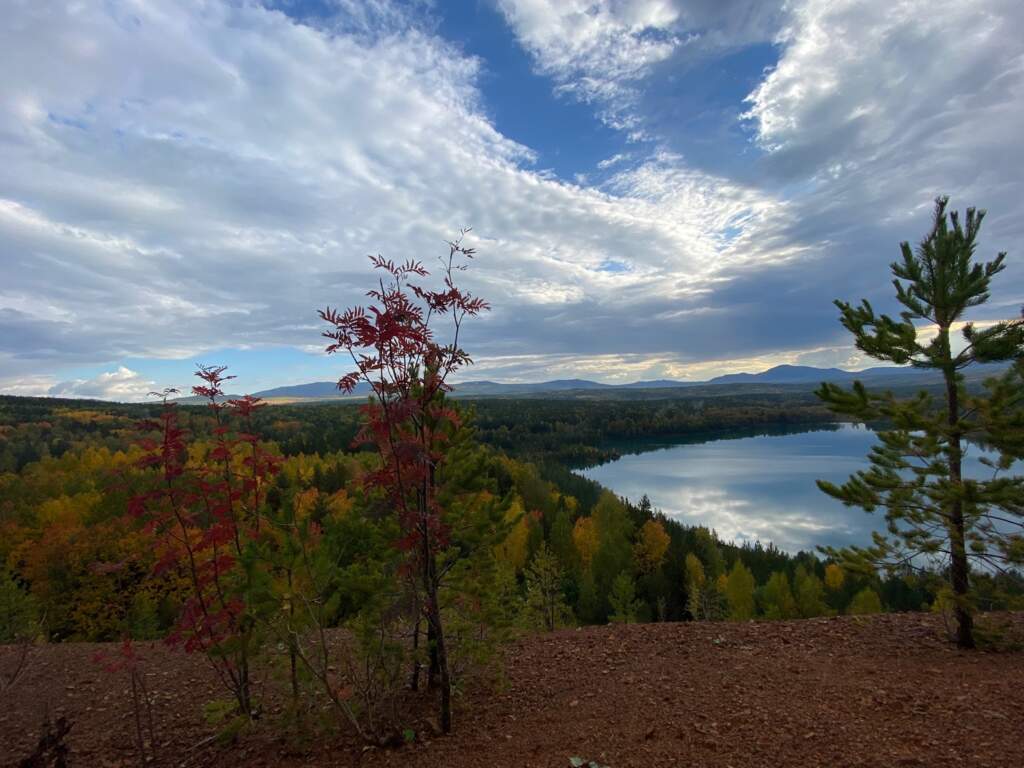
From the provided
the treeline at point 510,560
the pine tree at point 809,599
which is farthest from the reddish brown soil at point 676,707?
the pine tree at point 809,599

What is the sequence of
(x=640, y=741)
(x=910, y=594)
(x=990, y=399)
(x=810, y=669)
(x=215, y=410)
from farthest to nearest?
(x=910, y=594) < (x=990, y=399) < (x=810, y=669) < (x=215, y=410) < (x=640, y=741)

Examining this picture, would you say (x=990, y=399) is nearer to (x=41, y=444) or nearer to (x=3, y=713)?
(x=3, y=713)

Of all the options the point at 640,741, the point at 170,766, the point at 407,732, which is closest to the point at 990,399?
the point at 640,741

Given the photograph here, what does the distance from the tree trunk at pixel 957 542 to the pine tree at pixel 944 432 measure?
11 millimetres

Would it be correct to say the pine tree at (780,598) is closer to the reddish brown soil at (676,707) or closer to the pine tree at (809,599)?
the pine tree at (809,599)

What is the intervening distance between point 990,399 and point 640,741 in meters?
5.45

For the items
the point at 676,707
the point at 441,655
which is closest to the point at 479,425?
the point at 676,707

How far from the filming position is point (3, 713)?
578 cm

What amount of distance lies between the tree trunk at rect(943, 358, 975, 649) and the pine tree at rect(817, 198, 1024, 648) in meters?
0.01

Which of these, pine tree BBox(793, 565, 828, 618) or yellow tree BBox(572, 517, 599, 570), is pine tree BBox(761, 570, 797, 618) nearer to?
pine tree BBox(793, 565, 828, 618)

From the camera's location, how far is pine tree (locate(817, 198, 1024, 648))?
590 centimetres

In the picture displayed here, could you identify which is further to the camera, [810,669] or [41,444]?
[41,444]

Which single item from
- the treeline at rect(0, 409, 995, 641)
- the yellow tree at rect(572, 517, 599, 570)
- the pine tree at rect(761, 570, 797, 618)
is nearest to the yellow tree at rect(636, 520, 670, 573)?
the treeline at rect(0, 409, 995, 641)

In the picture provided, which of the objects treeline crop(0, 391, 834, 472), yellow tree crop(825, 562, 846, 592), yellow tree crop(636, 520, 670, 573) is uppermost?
treeline crop(0, 391, 834, 472)
